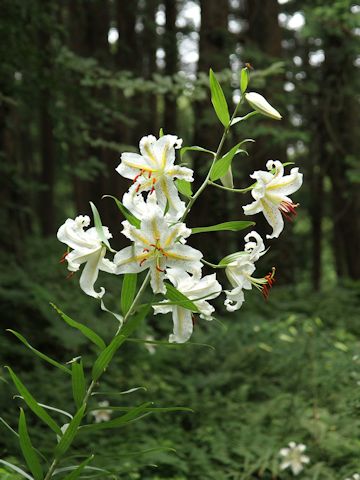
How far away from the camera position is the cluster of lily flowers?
1.59 m

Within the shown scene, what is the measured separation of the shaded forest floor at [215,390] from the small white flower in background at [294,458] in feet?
0.23

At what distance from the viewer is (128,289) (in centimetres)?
173

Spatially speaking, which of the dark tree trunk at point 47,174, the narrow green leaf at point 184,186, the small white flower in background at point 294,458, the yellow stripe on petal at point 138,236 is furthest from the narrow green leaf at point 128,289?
the dark tree trunk at point 47,174

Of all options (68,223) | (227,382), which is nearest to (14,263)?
(227,382)

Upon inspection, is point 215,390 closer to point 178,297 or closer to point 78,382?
point 78,382

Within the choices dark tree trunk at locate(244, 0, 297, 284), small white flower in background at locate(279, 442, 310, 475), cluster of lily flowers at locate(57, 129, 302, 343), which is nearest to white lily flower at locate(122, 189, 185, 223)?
cluster of lily flowers at locate(57, 129, 302, 343)

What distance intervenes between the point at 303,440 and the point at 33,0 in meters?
3.21

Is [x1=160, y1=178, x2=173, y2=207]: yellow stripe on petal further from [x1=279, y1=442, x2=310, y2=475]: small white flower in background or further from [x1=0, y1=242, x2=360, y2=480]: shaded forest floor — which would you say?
[x1=279, y1=442, x2=310, y2=475]: small white flower in background

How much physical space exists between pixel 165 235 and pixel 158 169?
0.18m

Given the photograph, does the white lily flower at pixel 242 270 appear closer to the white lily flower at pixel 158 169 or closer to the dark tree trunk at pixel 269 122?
the white lily flower at pixel 158 169

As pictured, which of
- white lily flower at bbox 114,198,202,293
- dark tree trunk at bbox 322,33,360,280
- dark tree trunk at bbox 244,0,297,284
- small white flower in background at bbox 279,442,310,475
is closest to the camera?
white lily flower at bbox 114,198,202,293

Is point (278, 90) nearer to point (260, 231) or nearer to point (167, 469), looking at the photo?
point (260, 231)

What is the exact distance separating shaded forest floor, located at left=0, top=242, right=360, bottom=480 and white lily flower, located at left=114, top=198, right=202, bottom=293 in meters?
1.42

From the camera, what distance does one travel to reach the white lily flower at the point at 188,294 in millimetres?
1665
